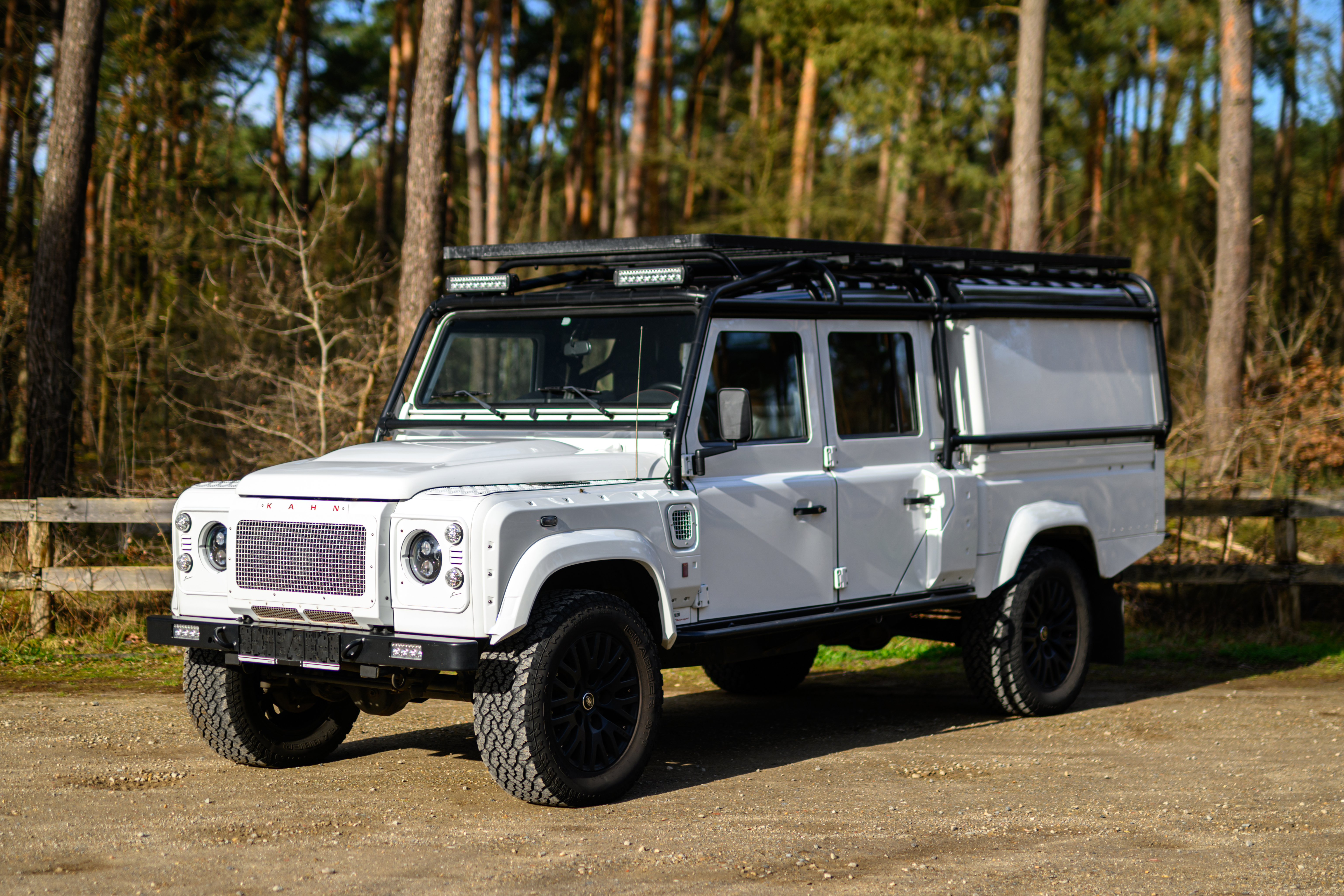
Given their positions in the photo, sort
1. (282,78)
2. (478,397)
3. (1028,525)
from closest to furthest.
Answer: (478,397) → (1028,525) → (282,78)

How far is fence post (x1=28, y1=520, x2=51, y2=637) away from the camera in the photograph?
31.2ft

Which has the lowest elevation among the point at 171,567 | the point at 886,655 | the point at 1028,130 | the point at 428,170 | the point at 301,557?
the point at 886,655

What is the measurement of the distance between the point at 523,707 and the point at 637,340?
205 centimetres

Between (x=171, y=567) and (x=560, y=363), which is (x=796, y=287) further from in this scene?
(x=171, y=567)

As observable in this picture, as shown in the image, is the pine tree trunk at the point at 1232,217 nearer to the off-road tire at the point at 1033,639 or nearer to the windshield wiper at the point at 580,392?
the off-road tire at the point at 1033,639

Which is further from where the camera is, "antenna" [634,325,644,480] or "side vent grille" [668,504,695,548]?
"antenna" [634,325,644,480]

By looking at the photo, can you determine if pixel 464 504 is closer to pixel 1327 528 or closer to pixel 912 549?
pixel 912 549

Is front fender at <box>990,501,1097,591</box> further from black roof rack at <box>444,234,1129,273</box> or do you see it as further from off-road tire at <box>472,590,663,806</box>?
off-road tire at <box>472,590,663,806</box>

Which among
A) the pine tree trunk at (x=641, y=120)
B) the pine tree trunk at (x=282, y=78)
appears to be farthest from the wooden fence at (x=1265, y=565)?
the pine tree trunk at (x=282, y=78)

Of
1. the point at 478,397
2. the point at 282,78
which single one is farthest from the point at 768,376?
the point at 282,78

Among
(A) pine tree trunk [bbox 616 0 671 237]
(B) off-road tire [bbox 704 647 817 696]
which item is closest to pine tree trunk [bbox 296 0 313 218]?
(A) pine tree trunk [bbox 616 0 671 237]

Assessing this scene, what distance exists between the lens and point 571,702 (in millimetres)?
5793

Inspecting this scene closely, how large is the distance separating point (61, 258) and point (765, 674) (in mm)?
8158

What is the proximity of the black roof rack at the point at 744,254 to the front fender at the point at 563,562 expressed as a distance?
5.16ft
